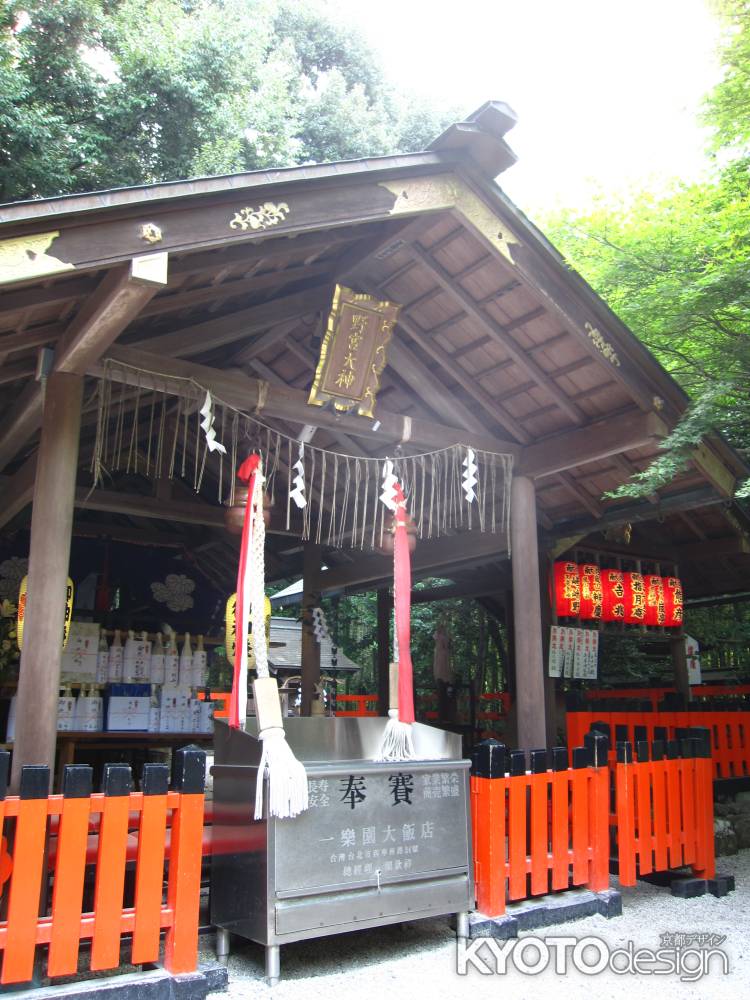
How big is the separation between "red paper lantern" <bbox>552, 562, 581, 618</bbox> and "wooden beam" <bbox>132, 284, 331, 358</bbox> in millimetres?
4258

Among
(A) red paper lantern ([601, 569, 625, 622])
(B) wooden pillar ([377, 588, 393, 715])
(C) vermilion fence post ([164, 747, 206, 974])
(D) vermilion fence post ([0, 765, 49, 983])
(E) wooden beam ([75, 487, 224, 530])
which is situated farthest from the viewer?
(B) wooden pillar ([377, 588, 393, 715])

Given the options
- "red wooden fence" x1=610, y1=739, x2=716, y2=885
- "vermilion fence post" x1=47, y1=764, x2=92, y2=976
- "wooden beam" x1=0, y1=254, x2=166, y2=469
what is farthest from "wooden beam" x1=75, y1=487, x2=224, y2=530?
"red wooden fence" x1=610, y1=739, x2=716, y2=885

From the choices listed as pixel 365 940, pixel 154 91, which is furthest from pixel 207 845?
pixel 154 91

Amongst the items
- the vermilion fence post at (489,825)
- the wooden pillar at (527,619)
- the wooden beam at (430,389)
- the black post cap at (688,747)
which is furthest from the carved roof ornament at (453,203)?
the black post cap at (688,747)

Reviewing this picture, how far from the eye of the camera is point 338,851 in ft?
14.1

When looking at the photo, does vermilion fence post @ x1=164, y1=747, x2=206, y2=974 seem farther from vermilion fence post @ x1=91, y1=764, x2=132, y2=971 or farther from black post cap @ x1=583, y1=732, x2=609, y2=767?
black post cap @ x1=583, y1=732, x2=609, y2=767

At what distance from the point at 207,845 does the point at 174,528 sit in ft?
20.8

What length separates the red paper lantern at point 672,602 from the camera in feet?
32.2

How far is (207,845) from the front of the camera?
510 cm

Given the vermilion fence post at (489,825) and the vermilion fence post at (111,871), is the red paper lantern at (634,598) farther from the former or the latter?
the vermilion fence post at (111,871)

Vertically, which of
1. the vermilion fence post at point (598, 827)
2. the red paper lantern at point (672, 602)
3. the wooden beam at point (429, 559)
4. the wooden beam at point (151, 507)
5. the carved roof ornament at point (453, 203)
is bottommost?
the vermilion fence post at point (598, 827)

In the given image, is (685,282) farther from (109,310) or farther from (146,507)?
(146,507)

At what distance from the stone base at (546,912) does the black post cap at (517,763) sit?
31.9 inches

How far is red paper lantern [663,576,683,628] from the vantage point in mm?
9828
